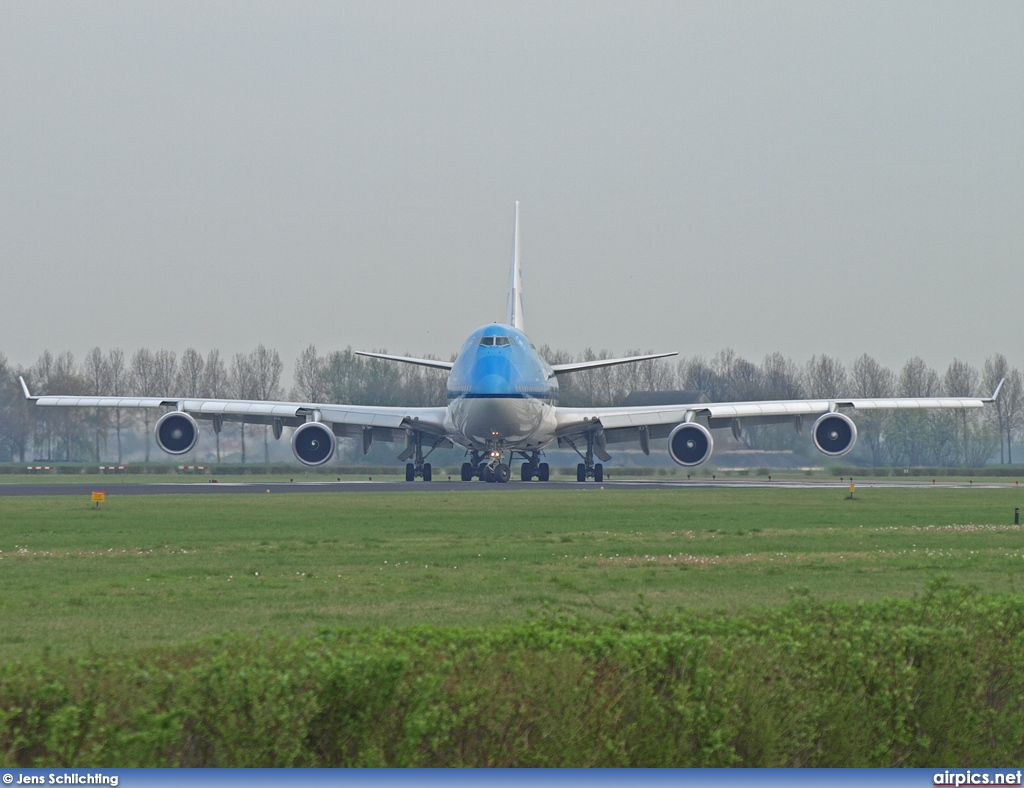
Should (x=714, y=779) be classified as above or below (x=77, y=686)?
below

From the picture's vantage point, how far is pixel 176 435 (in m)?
57.2

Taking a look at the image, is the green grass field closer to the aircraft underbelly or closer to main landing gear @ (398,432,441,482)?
the aircraft underbelly

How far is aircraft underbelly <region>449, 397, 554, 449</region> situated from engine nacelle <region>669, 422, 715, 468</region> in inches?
227

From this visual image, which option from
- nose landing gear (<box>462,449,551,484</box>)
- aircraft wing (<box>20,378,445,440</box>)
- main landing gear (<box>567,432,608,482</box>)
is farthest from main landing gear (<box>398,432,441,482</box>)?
main landing gear (<box>567,432,608,482</box>)

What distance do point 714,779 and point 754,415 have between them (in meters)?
54.5

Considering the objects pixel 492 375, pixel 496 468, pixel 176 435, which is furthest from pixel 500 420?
pixel 176 435

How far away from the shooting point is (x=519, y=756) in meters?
7.60

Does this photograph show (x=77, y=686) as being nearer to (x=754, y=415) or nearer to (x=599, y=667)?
(x=599, y=667)

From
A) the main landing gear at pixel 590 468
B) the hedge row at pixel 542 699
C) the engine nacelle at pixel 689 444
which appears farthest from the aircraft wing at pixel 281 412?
the hedge row at pixel 542 699

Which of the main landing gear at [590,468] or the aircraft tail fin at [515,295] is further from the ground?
the aircraft tail fin at [515,295]

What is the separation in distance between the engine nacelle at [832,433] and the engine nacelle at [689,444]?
4.57 meters

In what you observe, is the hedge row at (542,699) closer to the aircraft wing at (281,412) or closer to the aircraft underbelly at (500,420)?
the aircraft underbelly at (500,420)

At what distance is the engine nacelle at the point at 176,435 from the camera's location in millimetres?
57031

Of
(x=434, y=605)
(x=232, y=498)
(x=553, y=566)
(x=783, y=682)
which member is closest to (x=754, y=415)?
(x=232, y=498)
